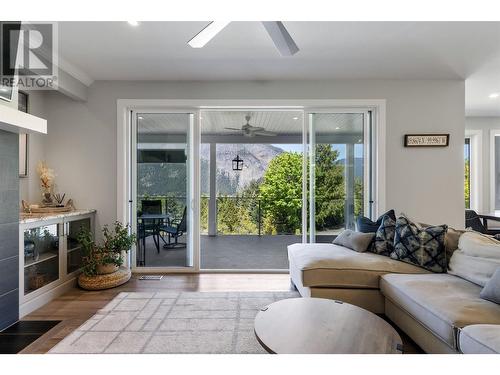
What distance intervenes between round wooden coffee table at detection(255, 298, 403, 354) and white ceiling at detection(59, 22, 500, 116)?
229 centimetres

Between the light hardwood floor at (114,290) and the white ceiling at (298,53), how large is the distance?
2608mm

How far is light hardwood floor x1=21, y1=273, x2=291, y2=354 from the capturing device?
7.07ft

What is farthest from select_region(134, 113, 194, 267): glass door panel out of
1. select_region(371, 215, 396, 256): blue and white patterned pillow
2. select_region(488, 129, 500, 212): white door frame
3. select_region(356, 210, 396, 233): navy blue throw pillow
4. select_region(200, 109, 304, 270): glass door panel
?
select_region(488, 129, 500, 212): white door frame

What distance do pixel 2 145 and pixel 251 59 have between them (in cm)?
249

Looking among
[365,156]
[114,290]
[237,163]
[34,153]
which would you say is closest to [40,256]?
[114,290]

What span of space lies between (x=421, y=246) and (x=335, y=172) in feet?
4.96

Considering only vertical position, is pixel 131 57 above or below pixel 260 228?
above

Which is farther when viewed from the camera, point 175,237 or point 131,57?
point 175,237

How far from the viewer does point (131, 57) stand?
9.52 feet

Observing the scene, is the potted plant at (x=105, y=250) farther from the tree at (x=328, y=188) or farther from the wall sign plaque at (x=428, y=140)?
the wall sign plaque at (x=428, y=140)
